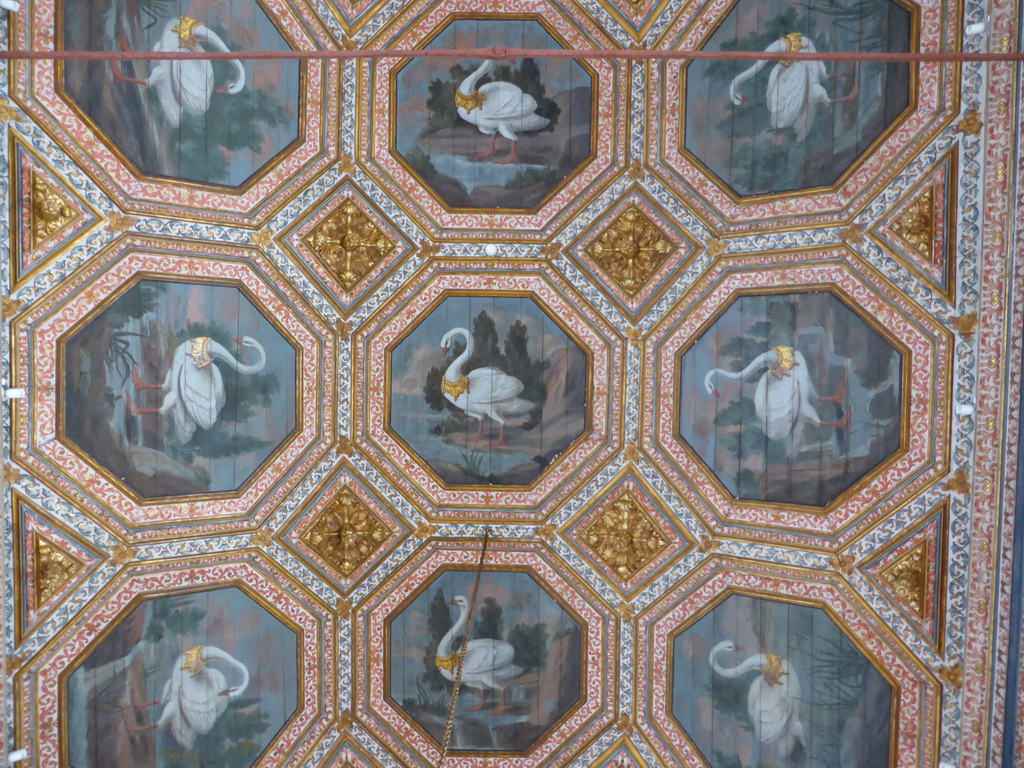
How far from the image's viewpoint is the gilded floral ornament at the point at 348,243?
26.1 feet

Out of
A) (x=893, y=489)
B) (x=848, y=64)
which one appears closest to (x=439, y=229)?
(x=848, y=64)

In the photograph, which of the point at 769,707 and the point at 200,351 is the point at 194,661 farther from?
the point at 769,707

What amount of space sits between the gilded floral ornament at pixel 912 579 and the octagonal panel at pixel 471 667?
10.5ft

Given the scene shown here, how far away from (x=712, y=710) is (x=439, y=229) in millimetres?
5611

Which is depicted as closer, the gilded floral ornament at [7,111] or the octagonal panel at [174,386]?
the gilded floral ornament at [7,111]

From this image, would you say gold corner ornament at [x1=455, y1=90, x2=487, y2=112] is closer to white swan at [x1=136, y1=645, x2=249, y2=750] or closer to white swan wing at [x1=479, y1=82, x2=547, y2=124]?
white swan wing at [x1=479, y1=82, x2=547, y2=124]

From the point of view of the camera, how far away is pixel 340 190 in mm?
7930

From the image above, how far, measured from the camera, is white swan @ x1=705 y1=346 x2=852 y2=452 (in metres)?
7.42

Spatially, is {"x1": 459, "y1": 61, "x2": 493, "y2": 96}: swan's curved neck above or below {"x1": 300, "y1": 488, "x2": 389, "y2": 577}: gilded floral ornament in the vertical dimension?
above

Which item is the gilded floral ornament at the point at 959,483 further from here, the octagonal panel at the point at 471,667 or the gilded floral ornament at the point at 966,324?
the octagonal panel at the point at 471,667

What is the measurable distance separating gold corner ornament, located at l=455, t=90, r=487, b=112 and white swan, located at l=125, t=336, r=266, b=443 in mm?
3264

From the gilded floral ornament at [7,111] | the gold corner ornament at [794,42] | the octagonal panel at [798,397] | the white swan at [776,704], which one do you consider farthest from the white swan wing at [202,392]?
the gold corner ornament at [794,42]

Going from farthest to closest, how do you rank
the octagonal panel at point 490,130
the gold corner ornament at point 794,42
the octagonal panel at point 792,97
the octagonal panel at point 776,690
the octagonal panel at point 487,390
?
the octagonal panel at point 487,390 → the octagonal panel at point 490,130 → the octagonal panel at point 776,690 → the gold corner ornament at point 794,42 → the octagonal panel at point 792,97

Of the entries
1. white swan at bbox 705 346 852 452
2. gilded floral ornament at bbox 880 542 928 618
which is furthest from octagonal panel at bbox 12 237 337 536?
gilded floral ornament at bbox 880 542 928 618
